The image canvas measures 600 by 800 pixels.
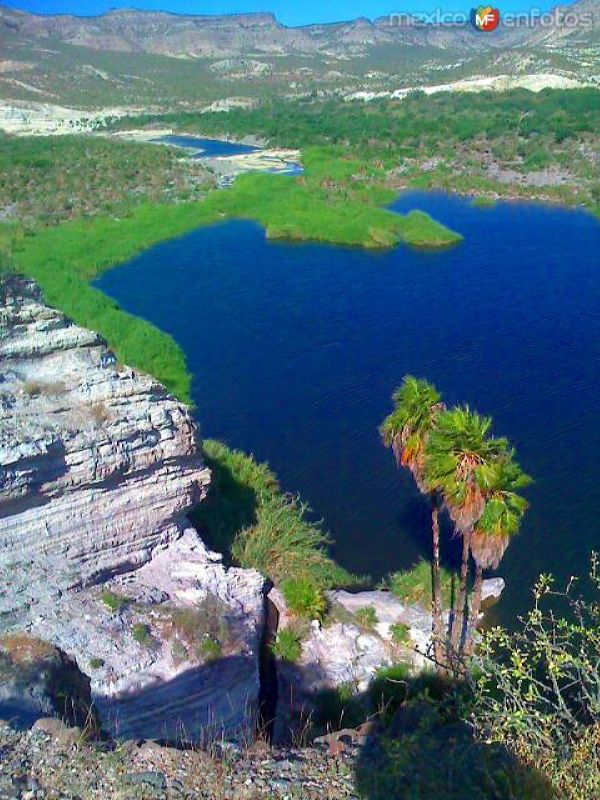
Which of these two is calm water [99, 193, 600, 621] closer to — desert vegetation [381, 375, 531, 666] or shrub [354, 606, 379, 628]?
shrub [354, 606, 379, 628]

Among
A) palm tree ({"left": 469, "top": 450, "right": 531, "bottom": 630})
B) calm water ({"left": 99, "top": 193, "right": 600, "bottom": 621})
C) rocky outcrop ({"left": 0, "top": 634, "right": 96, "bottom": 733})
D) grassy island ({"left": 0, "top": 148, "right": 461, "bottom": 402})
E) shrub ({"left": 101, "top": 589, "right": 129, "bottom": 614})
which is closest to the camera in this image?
rocky outcrop ({"left": 0, "top": 634, "right": 96, "bottom": 733})

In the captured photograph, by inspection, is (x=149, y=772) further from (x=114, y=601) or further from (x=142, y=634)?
(x=114, y=601)

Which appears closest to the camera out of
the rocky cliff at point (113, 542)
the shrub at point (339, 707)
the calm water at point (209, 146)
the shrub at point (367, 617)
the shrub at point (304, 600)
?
the rocky cliff at point (113, 542)

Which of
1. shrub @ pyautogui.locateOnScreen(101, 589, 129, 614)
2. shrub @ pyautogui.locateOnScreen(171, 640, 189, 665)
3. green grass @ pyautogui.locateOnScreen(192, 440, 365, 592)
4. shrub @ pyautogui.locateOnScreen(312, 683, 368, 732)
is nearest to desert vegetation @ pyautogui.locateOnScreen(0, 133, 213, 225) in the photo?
green grass @ pyautogui.locateOnScreen(192, 440, 365, 592)

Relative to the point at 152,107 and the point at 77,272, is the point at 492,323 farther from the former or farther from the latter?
the point at 152,107

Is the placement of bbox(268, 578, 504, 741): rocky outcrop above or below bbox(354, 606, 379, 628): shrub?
below

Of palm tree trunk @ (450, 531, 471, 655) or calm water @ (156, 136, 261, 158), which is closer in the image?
palm tree trunk @ (450, 531, 471, 655)

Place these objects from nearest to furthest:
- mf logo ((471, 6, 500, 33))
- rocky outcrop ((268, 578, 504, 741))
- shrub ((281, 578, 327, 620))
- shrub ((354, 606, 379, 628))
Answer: rocky outcrop ((268, 578, 504, 741))
shrub ((281, 578, 327, 620))
shrub ((354, 606, 379, 628))
mf logo ((471, 6, 500, 33))

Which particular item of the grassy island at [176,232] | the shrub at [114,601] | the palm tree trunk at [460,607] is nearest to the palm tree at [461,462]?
the palm tree trunk at [460,607]

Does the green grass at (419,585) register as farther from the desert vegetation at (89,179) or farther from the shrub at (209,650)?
the desert vegetation at (89,179)
